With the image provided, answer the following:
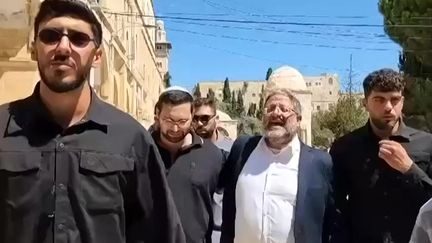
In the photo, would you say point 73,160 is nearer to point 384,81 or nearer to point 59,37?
point 59,37

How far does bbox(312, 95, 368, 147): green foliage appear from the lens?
1148 inches

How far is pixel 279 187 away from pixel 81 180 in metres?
1.84

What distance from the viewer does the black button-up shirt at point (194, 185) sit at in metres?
4.08

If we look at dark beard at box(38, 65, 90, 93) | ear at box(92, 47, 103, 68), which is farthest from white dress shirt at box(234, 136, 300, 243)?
dark beard at box(38, 65, 90, 93)

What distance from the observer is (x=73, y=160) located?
2242mm

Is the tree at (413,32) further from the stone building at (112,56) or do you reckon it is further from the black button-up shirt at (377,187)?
the black button-up shirt at (377,187)

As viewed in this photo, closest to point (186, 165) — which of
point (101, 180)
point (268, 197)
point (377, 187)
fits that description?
point (268, 197)

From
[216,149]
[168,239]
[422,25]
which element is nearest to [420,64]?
[422,25]

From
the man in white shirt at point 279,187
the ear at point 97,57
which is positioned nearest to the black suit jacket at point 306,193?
the man in white shirt at point 279,187

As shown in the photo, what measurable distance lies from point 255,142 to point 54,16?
1997 millimetres

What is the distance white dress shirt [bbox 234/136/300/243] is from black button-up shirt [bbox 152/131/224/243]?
227 millimetres

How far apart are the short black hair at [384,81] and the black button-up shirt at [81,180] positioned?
1.77 meters

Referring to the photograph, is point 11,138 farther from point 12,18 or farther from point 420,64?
point 420,64

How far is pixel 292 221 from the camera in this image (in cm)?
385
